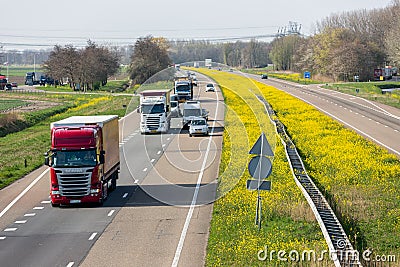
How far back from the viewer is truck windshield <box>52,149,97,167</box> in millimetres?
25500

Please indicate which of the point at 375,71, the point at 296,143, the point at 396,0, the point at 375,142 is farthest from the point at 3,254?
the point at 396,0

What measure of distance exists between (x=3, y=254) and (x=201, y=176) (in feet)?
49.0

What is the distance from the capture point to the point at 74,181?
25609 mm

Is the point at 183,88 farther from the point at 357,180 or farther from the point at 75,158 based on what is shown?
the point at 75,158

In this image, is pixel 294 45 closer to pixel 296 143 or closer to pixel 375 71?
pixel 375 71

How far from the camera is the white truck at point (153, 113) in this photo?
52.6m

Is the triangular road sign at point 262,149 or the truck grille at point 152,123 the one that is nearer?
the triangular road sign at point 262,149

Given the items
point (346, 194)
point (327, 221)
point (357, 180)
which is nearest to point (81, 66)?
point (357, 180)

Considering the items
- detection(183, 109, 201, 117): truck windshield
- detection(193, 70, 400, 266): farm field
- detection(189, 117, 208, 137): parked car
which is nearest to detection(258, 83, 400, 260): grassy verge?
detection(193, 70, 400, 266): farm field

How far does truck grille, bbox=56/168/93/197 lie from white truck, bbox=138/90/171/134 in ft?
87.9

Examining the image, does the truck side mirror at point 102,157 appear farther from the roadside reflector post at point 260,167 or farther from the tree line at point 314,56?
the tree line at point 314,56

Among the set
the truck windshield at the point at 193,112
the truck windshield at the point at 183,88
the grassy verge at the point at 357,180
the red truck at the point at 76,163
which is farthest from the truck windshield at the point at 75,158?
the truck windshield at the point at 183,88

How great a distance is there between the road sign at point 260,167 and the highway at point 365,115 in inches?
836

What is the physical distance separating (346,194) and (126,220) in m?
9.41
